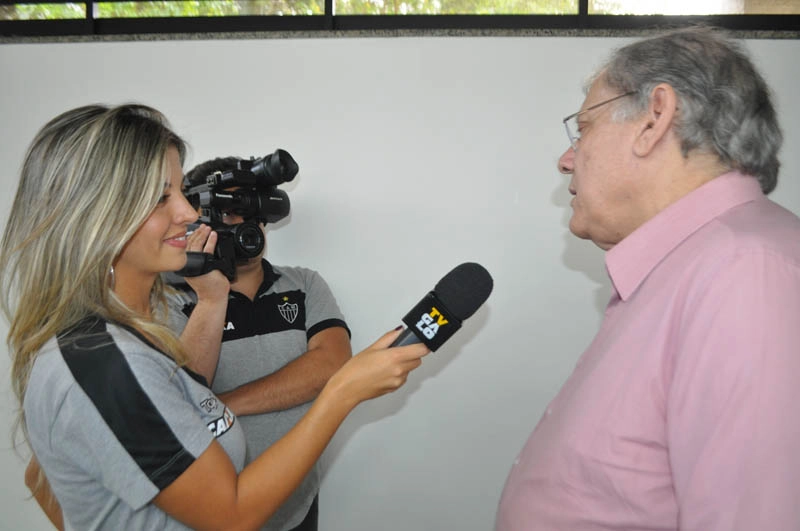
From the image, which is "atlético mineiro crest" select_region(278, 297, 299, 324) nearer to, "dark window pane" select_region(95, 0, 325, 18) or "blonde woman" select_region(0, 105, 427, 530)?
"blonde woman" select_region(0, 105, 427, 530)

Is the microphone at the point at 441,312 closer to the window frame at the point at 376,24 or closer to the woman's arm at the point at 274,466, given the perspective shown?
the woman's arm at the point at 274,466

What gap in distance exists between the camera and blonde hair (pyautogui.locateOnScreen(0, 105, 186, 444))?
105 centimetres

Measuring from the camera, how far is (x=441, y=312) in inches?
45.4

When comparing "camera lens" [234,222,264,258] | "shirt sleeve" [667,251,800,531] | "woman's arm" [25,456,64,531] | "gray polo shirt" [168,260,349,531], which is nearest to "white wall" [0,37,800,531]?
"gray polo shirt" [168,260,349,531]

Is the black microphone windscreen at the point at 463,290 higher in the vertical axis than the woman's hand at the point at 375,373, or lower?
higher

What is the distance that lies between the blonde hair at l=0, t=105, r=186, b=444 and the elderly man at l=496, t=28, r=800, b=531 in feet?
2.32

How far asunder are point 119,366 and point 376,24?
1.65 metres

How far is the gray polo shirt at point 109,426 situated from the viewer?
947 mm

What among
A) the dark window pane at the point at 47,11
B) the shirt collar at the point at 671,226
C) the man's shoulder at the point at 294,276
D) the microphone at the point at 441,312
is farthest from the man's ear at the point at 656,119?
the dark window pane at the point at 47,11

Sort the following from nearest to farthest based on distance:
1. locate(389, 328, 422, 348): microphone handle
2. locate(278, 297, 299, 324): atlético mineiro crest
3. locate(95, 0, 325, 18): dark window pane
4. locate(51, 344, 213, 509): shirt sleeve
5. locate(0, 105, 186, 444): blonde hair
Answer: locate(51, 344, 213, 509): shirt sleeve → locate(0, 105, 186, 444): blonde hair → locate(389, 328, 422, 348): microphone handle → locate(278, 297, 299, 324): atlético mineiro crest → locate(95, 0, 325, 18): dark window pane

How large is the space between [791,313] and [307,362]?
1217 mm

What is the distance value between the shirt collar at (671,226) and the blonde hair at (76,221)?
0.79 meters

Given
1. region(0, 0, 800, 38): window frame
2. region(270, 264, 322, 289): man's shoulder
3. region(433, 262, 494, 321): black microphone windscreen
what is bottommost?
region(270, 264, 322, 289): man's shoulder

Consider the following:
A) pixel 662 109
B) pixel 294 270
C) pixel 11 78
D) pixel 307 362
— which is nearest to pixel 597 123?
pixel 662 109
